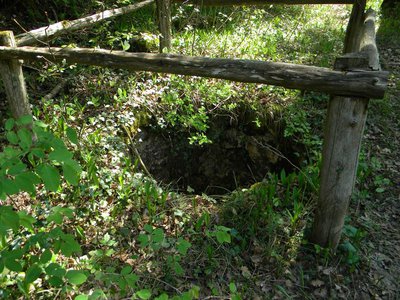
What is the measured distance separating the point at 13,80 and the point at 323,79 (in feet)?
9.38

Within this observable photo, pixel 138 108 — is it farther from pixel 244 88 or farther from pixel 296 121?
pixel 296 121

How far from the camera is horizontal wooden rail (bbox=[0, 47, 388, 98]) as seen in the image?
2168 mm

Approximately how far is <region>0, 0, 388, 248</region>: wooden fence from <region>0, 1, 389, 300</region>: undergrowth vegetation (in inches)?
12.0

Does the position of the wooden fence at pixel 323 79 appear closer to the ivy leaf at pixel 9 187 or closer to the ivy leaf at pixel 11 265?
the ivy leaf at pixel 9 187

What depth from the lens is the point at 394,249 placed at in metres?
2.97

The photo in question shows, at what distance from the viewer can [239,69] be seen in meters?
2.49

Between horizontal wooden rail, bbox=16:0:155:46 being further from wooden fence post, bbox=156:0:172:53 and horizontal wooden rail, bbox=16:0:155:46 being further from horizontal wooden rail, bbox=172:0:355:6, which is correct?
horizontal wooden rail, bbox=172:0:355:6

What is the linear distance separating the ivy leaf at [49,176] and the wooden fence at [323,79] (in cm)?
149

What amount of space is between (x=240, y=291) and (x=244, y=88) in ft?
9.63

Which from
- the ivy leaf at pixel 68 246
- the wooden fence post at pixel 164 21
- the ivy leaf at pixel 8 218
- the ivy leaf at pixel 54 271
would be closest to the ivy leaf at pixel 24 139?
the ivy leaf at pixel 8 218

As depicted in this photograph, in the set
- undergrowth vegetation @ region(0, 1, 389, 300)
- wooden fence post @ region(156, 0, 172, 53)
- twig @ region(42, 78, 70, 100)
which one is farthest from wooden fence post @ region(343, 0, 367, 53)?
twig @ region(42, 78, 70, 100)

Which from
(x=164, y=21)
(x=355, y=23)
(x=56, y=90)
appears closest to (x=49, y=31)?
(x=56, y=90)

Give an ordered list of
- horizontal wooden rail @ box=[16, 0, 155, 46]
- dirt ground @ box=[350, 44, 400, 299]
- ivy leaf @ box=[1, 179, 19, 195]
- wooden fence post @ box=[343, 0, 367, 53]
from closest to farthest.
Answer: ivy leaf @ box=[1, 179, 19, 195] → dirt ground @ box=[350, 44, 400, 299] → horizontal wooden rail @ box=[16, 0, 155, 46] → wooden fence post @ box=[343, 0, 367, 53]

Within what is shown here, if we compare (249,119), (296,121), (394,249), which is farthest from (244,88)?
(394,249)
